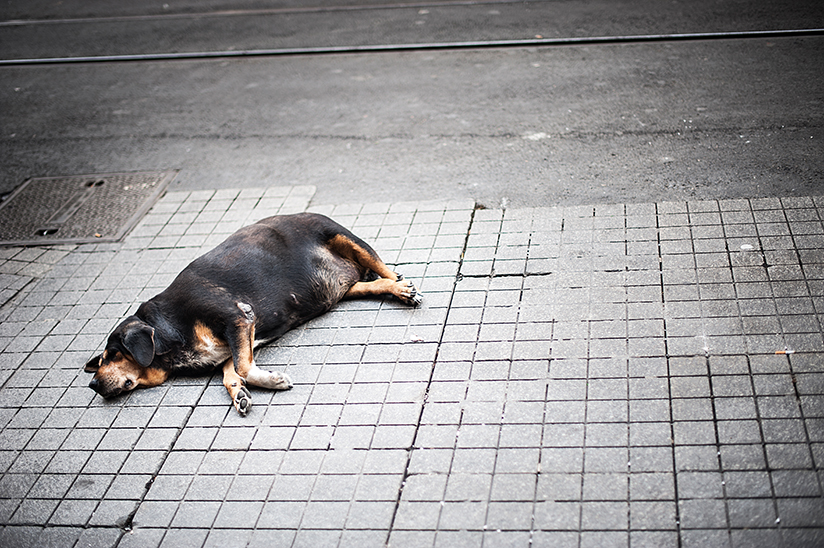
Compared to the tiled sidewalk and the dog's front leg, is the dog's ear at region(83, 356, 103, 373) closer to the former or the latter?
the tiled sidewalk

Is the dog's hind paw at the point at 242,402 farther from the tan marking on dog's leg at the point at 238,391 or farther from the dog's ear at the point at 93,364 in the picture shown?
the dog's ear at the point at 93,364

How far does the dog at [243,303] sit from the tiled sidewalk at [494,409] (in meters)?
0.14

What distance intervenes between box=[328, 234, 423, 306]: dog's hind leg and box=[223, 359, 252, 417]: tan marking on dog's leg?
1.20 meters

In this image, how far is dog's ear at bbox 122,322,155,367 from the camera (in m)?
4.95

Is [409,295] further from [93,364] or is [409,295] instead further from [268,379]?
[93,364]

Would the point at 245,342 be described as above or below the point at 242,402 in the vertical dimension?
above

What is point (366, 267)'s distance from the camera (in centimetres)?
586

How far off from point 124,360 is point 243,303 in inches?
35.9

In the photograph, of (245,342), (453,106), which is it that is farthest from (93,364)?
(453,106)

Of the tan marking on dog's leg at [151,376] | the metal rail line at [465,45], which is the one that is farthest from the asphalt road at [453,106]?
the tan marking on dog's leg at [151,376]

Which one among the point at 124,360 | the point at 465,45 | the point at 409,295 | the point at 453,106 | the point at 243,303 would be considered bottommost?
the point at 453,106

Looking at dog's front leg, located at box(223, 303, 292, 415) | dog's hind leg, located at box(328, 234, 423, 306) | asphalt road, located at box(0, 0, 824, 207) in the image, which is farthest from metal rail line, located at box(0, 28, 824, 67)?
dog's front leg, located at box(223, 303, 292, 415)

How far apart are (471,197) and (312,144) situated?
253cm

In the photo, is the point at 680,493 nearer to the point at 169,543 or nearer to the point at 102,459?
the point at 169,543
